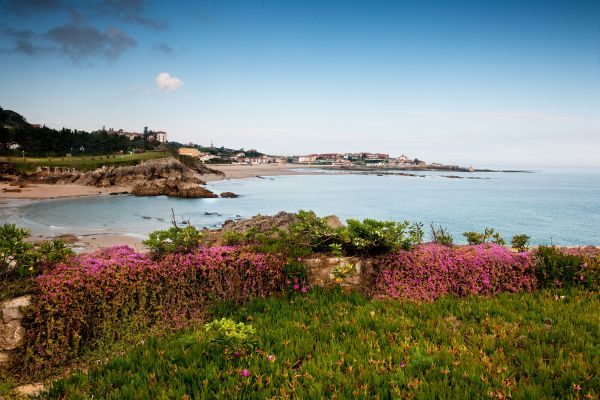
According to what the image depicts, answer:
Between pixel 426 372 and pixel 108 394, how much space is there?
390cm

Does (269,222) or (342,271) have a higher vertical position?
(342,271)

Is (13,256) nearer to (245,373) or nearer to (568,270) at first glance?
(245,373)

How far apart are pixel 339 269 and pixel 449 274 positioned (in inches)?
105

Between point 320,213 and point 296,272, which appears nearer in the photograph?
point 296,272

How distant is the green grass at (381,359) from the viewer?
13.5ft

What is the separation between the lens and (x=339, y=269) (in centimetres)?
819

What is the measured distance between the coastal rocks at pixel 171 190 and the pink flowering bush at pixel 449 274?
54.4m

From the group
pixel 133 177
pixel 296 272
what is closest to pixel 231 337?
pixel 296 272

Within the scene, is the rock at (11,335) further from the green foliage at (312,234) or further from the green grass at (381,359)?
the green foliage at (312,234)

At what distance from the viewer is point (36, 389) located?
17.6 ft

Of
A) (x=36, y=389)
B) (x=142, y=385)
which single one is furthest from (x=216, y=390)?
(x=36, y=389)

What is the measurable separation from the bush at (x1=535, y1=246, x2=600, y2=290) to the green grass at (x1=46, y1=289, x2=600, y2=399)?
1.67 m

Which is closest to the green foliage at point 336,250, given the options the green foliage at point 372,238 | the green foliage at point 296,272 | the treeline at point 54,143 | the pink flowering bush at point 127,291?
the green foliage at point 372,238

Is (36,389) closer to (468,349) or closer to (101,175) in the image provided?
(468,349)
